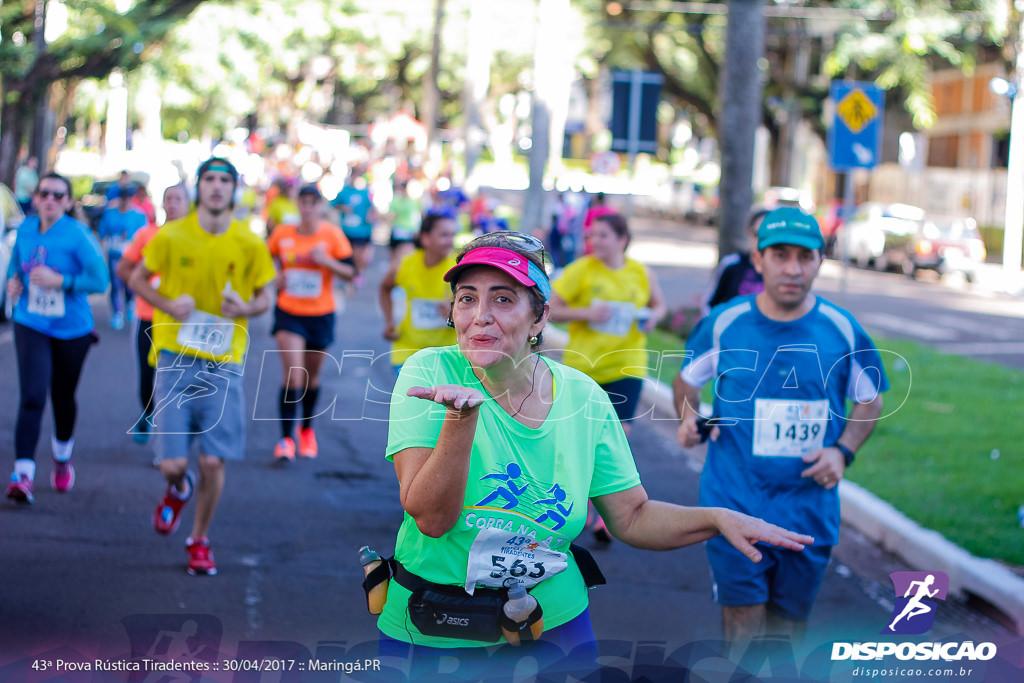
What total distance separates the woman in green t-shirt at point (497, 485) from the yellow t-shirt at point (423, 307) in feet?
16.8

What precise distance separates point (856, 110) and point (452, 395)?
12.0 meters

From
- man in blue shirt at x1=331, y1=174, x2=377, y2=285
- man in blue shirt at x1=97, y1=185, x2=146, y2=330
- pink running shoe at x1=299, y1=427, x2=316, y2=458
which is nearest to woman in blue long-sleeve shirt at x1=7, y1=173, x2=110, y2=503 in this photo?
pink running shoe at x1=299, y1=427, x2=316, y2=458

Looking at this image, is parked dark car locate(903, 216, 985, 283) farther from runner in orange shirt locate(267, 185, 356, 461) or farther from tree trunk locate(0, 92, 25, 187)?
runner in orange shirt locate(267, 185, 356, 461)

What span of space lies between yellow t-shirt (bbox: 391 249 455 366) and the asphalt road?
3.41 ft

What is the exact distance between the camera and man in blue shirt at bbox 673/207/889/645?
477 centimetres

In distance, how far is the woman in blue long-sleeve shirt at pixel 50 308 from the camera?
7.52m

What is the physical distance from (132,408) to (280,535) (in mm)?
4368

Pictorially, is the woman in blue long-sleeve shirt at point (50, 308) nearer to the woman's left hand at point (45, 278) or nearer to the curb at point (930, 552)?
the woman's left hand at point (45, 278)

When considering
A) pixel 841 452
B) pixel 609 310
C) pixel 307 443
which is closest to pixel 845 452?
pixel 841 452

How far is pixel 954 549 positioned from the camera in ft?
23.0

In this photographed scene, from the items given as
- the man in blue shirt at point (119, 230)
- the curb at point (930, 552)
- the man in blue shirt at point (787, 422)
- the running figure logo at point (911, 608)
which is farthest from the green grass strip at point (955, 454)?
the man in blue shirt at point (119, 230)

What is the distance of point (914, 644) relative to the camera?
3.99 m

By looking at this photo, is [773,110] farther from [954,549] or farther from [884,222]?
[954,549]

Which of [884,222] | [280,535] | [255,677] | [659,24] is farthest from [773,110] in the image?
[255,677]
